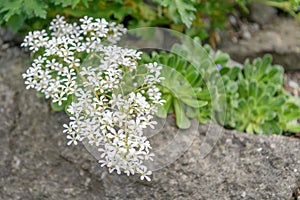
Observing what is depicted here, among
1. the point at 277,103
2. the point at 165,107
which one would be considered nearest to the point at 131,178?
the point at 165,107

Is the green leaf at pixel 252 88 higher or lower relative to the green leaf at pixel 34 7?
lower

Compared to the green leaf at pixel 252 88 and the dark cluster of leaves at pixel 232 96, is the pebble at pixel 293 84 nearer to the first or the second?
the dark cluster of leaves at pixel 232 96

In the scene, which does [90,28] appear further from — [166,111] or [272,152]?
[272,152]

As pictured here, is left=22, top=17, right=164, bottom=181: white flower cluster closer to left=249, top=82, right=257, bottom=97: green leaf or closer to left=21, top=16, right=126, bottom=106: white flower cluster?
left=21, top=16, right=126, bottom=106: white flower cluster

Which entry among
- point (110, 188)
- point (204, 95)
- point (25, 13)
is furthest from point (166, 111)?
point (25, 13)

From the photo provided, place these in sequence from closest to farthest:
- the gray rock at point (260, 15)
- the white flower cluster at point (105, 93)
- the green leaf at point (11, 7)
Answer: the white flower cluster at point (105, 93)
the green leaf at point (11, 7)
the gray rock at point (260, 15)

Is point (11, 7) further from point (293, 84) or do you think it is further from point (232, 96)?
point (293, 84)

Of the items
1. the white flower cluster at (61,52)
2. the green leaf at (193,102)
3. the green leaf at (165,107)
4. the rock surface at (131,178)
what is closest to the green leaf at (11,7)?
the white flower cluster at (61,52)
